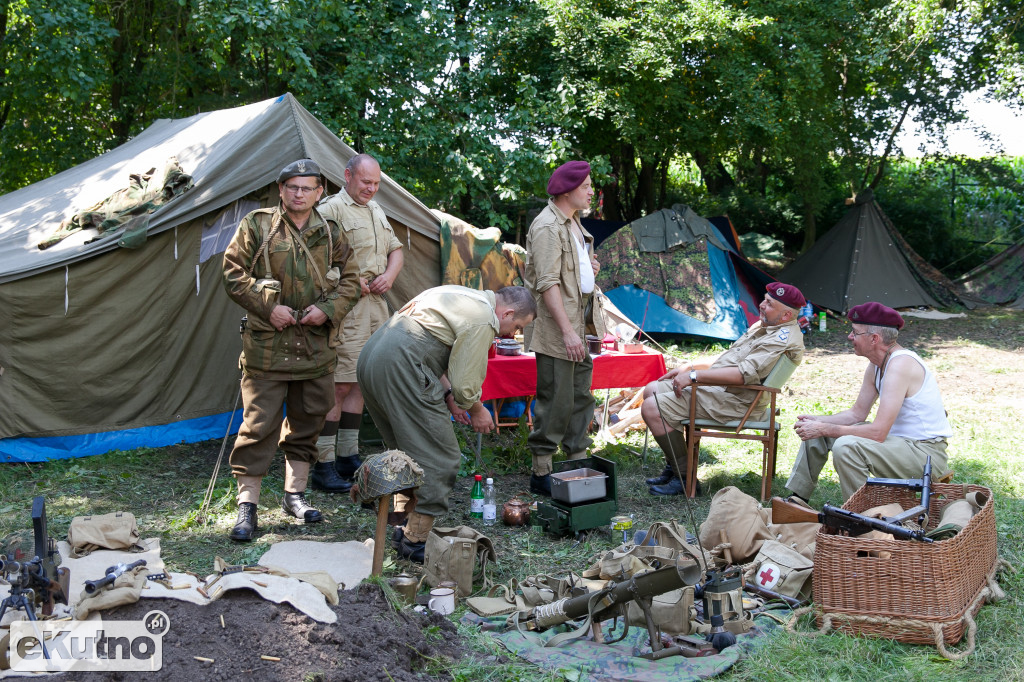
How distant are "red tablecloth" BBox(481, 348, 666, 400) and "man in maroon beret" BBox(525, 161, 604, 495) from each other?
282mm

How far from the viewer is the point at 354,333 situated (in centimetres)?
A: 515

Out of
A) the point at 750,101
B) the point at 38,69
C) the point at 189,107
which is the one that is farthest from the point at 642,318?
the point at 38,69

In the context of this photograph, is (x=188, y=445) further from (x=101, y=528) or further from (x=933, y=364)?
(x=933, y=364)

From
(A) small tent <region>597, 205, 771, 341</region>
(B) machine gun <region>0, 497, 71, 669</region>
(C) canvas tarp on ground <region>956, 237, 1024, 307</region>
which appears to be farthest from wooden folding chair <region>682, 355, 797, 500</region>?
(C) canvas tarp on ground <region>956, 237, 1024, 307</region>

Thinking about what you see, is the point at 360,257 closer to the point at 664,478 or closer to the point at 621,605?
the point at 664,478

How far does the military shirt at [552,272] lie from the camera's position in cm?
488

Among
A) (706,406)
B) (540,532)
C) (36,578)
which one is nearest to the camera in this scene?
(36,578)

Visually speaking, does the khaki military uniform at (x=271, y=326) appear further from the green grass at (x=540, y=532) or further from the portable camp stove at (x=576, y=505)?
the portable camp stove at (x=576, y=505)

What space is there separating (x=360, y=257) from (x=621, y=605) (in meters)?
2.76

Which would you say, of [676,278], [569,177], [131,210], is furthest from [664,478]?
[676,278]

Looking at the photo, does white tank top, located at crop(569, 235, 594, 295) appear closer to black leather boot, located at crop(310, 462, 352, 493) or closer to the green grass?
the green grass

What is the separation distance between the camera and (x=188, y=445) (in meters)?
A: 5.76

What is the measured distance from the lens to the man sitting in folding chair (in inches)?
192

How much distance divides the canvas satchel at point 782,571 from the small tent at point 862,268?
8552mm
